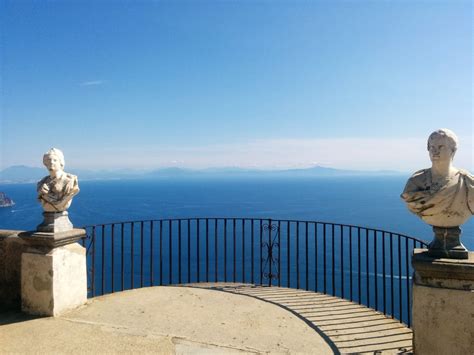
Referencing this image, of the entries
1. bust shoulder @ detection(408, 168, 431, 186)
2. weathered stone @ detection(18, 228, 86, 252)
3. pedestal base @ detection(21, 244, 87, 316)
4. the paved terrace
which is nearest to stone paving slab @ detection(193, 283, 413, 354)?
the paved terrace

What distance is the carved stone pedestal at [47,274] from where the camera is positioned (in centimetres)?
452

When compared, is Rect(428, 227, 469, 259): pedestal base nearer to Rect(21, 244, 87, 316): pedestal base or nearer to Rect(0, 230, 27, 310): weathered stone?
Rect(21, 244, 87, 316): pedestal base

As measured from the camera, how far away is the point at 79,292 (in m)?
4.95

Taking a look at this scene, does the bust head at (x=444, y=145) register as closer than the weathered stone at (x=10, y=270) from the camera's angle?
Yes

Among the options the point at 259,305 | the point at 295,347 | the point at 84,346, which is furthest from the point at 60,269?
the point at 295,347

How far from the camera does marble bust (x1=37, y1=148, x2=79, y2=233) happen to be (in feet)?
15.2

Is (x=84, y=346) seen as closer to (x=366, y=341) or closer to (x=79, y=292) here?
(x=79, y=292)

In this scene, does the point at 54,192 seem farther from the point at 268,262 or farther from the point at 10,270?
the point at 268,262

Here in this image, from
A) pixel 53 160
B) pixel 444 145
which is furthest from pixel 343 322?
pixel 53 160

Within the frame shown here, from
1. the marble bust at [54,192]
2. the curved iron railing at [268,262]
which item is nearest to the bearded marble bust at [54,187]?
the marble bust at [54,192]

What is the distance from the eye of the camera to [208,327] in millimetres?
4285

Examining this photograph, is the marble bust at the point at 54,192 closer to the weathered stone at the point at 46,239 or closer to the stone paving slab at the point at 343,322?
the weathered stone at the point at 46,239

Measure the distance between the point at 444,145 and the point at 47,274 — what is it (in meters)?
5.02

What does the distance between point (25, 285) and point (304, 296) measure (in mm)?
4167
